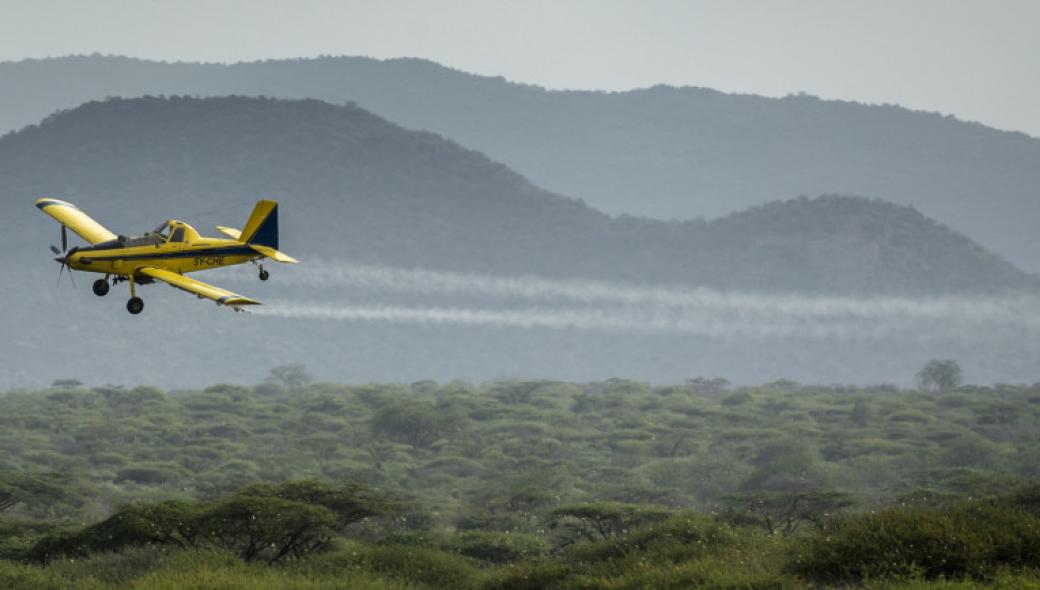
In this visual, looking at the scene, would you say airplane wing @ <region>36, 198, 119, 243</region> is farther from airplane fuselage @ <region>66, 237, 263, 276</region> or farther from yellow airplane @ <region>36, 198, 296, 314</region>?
airplane fuselage @ <region>66, 237, 263, 276</region>

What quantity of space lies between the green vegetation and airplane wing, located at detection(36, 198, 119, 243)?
10935 millimetres

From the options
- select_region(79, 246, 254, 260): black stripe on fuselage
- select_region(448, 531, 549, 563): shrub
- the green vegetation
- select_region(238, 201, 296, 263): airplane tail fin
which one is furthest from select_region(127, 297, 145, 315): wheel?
select_region(448, 531, 549, 563): shrub

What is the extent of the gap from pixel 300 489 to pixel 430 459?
244 feet

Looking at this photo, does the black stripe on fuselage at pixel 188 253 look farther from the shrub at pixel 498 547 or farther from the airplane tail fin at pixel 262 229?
the shrub at pixel 498 547

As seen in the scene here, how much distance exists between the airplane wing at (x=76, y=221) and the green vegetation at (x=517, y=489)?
35.9 ft

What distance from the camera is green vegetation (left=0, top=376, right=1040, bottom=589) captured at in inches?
1612

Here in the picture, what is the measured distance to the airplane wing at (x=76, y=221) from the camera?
4541 centimetres

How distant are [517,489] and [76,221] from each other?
41.4 metres

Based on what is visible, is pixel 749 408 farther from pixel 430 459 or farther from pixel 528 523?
pixel 528 523

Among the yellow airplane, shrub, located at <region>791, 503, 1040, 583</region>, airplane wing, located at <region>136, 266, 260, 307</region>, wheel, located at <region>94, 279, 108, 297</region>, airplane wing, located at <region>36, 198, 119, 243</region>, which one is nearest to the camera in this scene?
airplane wing, located at <region>136, 266, 260, 307</region>

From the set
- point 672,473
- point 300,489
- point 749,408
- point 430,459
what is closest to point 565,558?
point 300,489

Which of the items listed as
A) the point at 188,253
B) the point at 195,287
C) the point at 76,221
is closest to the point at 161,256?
the point at 188,253

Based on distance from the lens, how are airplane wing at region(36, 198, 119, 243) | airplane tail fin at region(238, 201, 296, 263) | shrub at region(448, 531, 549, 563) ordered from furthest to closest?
shrub at region(448, 531, 549, 563) → airplane wing at region(36, 198, 119, 243) → airplane tail fin at region(238, 201, 296, 263)

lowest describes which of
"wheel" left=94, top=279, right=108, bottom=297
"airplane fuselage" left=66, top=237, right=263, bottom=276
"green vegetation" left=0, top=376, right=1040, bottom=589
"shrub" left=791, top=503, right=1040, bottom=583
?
"green vegetation" left=0, top=376, right=1040, bottom=589
